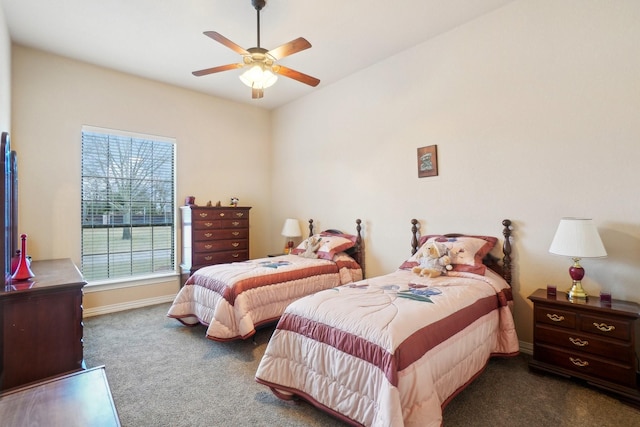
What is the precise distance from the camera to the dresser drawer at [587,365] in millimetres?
1972

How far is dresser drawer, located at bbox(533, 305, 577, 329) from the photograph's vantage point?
2.17m

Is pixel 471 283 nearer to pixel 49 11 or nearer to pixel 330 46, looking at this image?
pixel 330 46

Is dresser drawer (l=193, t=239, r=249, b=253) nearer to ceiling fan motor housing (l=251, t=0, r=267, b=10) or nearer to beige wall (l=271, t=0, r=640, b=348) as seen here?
beige wall (l=271, t=0, r=640, b=348)

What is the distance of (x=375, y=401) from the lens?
1.55m

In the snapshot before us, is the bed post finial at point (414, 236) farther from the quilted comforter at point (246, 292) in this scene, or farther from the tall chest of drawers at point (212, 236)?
the tall chest of drawers at point (212, 236)

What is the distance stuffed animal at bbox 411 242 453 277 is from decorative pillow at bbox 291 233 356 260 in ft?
3.71

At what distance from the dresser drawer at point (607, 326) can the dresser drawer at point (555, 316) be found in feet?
0.20

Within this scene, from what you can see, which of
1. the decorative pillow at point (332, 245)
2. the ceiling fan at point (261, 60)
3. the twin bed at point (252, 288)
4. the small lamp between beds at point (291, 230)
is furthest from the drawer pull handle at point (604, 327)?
the small lamp between beds at point (291, 230)

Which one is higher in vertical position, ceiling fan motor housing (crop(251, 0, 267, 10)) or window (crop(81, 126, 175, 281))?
ceiling fan motor housing (crop(251, 0, 267, 10))

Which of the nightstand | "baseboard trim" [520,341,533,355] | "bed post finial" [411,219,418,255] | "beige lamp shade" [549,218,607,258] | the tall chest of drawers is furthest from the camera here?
the tall chest of drawers

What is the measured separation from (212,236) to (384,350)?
337 centimetres

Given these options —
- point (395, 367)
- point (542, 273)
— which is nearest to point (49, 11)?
point (395, 367)

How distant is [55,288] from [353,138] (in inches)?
136

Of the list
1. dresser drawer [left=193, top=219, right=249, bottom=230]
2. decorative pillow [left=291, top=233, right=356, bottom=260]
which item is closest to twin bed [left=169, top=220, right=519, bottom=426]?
decorative pillow [left=291, top=233, right=356, bottom=260]
